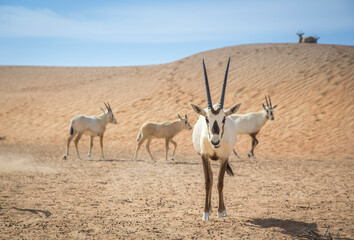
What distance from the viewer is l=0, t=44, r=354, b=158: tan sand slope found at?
15414 mm

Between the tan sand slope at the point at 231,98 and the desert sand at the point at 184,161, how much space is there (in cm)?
10

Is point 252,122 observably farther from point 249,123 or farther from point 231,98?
point 231,98

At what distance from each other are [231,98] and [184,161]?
10100 millimetres

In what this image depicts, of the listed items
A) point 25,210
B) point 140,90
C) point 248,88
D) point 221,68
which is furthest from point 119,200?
point 221,68

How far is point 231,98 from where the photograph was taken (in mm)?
20828

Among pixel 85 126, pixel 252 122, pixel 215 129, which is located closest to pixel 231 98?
pixel 252 122

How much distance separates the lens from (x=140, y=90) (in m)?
26.1

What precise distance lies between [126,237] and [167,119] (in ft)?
50.2

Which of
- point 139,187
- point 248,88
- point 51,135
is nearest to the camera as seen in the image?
point 139,187

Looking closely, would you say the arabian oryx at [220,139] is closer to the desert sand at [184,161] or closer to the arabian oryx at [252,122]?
the desert sand at [184,161]

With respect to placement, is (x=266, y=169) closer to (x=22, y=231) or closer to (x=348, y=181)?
(x=348, y=181)

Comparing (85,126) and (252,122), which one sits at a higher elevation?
(252,122)

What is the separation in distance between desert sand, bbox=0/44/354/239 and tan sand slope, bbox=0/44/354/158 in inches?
4.1

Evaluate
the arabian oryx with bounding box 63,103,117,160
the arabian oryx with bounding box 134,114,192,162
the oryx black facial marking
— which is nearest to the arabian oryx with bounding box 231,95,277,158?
the arabian oryx with bounding box 134,114,192,162
